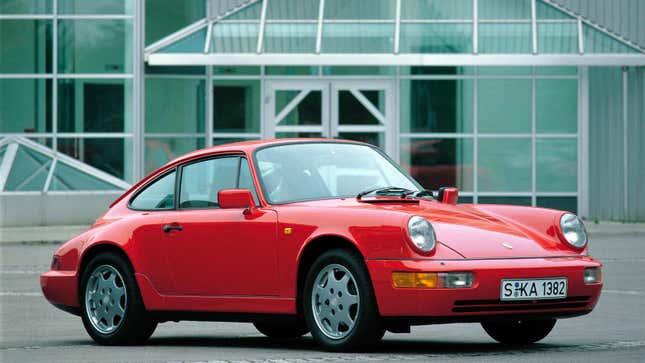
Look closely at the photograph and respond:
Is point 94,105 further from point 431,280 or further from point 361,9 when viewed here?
point 431,280

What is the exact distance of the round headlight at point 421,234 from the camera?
8.43m

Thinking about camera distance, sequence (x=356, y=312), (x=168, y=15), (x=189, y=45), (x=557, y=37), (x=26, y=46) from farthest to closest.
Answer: (x=168, y=15) → (x=26, y=46) → (x=189, y=45) → (x=557, y=37) → (x=356, y=312)

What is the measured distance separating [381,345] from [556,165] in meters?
24.2

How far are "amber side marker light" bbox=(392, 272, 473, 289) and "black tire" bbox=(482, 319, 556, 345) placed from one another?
1160 mm

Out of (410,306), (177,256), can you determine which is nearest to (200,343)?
(177,256)

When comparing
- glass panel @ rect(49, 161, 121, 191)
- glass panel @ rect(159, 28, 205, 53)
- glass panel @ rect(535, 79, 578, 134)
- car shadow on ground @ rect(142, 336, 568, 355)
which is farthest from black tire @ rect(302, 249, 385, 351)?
glass panel @ rect(535, 79, 578, 134)

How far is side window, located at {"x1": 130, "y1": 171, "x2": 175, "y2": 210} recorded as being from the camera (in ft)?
33.6

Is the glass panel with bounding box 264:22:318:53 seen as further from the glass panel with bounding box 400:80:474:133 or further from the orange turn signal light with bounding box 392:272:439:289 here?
the orange turn signal light with bounding box 392:272:439:289

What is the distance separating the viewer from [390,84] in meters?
33.1

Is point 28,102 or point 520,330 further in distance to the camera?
point 28,102

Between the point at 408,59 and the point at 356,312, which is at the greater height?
the point at 408,59

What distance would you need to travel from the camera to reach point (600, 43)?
31250mm

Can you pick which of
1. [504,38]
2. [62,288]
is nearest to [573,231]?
[62,288]

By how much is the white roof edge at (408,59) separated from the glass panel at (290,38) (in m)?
0.31
